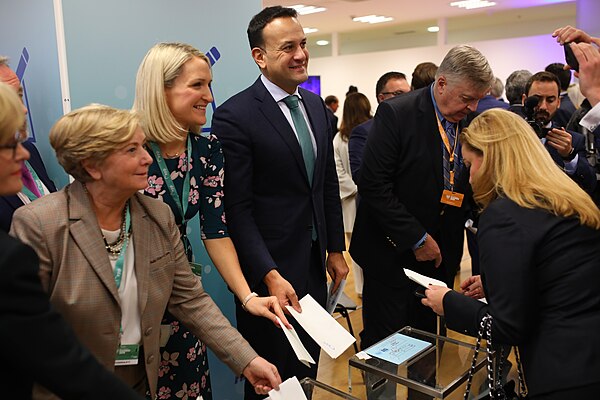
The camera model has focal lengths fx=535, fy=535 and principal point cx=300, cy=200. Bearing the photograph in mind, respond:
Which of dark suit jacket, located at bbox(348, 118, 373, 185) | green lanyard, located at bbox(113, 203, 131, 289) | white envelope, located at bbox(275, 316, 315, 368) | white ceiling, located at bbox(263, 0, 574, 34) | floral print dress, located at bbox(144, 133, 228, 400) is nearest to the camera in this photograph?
green lanyard, located at bbox(113, 203, 131, 289)

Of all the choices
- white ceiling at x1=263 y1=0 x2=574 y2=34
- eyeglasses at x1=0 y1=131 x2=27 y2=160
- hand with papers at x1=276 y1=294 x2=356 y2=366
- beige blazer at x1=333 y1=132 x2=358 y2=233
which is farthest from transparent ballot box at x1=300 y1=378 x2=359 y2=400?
white ceiling at x1=263 y1=0 x2=574 y2=34

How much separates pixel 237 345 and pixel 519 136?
1.10m

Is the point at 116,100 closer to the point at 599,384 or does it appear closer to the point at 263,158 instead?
the point at 263,158

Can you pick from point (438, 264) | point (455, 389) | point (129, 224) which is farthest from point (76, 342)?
point (438, 264)

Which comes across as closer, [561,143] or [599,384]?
[599,384]

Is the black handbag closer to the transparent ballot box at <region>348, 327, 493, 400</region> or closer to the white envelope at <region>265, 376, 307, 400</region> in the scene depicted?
the transparent ballot box at <region>348, 327, 493, 400</region>

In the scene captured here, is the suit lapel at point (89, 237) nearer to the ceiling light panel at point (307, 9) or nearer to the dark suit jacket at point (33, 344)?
the dark suit jacket at point (33, 344)

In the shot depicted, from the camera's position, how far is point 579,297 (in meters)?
1.54

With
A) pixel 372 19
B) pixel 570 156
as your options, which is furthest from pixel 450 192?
pixel 372 19

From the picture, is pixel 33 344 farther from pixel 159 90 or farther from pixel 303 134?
pixel 303 134

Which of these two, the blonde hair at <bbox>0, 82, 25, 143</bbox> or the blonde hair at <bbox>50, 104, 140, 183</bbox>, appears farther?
the blonde hair at <bbox>50, 104, 140, 183</bbox>

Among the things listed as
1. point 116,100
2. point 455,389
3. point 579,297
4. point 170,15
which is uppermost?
point 170,15

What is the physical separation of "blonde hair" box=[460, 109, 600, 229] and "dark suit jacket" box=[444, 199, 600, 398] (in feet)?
0.13

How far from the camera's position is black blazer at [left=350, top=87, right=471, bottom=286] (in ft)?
7.85
